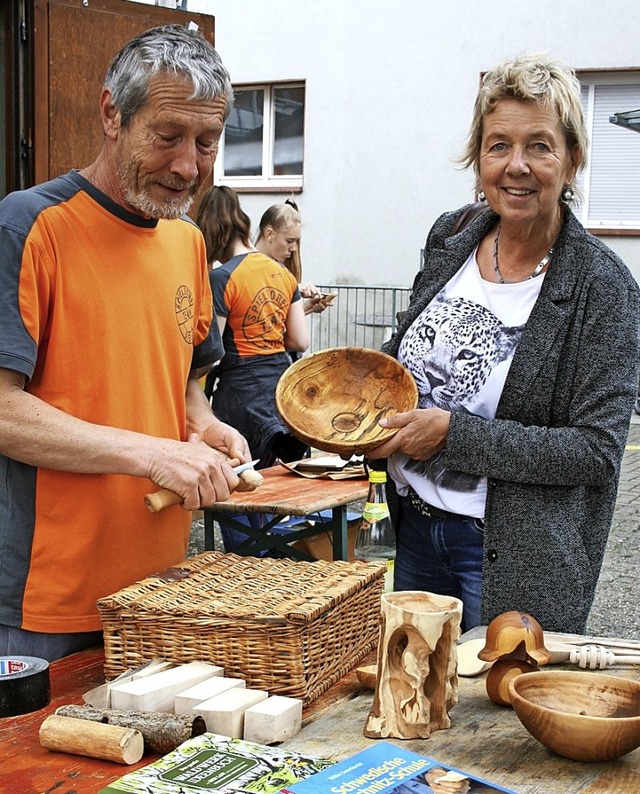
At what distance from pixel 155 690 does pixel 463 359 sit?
3.23 feet

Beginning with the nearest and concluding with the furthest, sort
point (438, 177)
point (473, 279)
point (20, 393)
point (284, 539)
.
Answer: point (20, 393) < point (473, 279) < point (284, 539) < point (438, 177)

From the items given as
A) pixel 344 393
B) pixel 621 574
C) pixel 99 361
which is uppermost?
pixel 99 361

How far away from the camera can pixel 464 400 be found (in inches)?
84.5

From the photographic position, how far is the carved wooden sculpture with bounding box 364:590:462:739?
1.44m

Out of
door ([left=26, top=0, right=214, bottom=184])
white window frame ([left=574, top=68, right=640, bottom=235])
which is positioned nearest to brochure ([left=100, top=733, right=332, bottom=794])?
door ([left=26, top=0, right=214, bottom=184])

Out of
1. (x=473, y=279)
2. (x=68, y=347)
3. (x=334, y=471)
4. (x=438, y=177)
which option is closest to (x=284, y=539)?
(x=334, y=471)

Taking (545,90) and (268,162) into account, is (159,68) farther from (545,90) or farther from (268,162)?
(268,162)

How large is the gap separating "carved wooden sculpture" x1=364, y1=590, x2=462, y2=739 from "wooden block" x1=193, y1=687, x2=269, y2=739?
17cm

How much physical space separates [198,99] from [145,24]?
3.49 metres

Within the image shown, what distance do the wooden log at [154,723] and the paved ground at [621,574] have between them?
11.0 ft

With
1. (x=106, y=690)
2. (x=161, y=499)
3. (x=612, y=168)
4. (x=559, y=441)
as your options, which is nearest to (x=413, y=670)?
(x=106, y=690)

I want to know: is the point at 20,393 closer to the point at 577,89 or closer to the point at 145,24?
the point at 577,89

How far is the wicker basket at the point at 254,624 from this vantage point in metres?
1.54

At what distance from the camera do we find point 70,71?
15.8 ft
